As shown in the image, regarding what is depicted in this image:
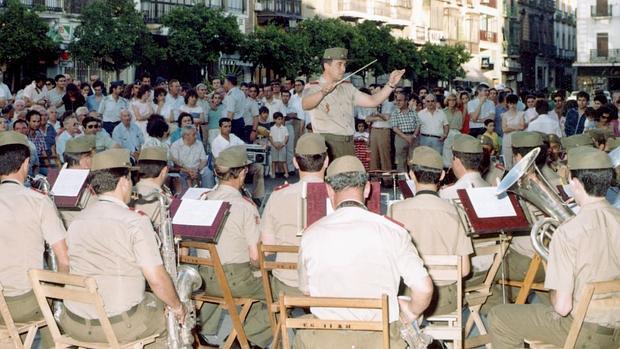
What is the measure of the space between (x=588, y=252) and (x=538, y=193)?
994 millimetres

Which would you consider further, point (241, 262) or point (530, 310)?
point (241, 262)

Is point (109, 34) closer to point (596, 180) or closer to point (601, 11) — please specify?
point (596, 180)

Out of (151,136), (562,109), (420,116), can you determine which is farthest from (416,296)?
(562,109)

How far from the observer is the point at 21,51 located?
30391mm

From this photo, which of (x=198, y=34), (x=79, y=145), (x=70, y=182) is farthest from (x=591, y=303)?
(x=198, y=34)

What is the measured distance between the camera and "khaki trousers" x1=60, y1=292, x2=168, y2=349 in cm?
594

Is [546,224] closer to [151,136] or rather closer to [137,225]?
[137,225]

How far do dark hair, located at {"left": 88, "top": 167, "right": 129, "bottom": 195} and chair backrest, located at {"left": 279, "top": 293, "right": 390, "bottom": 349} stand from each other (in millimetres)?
1481

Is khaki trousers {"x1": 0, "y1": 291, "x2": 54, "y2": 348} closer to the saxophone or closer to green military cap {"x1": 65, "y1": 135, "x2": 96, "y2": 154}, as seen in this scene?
the saxophone

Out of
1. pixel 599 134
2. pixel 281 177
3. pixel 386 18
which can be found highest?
pixel 386 18

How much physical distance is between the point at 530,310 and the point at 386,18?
58.4m

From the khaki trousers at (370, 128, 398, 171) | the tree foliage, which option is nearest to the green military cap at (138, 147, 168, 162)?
the khaki trousers at (370, 128, 398, 171)

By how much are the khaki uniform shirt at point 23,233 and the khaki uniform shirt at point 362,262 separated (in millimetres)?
2034

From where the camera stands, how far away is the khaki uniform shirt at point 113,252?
19.1ft
